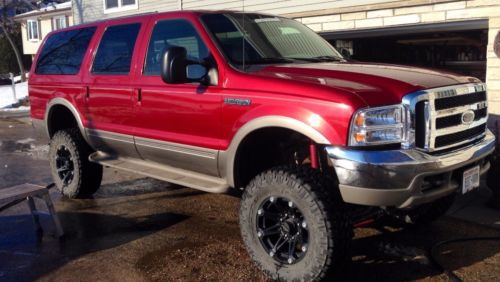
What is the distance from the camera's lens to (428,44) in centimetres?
997

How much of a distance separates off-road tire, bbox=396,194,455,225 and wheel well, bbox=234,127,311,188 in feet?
3.66

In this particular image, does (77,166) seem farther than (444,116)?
Yes

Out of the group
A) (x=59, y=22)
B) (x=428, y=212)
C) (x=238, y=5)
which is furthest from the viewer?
(x=59, y=22)

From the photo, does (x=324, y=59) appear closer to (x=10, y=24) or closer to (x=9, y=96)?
(x=9, y=96)

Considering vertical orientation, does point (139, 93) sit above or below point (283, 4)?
below

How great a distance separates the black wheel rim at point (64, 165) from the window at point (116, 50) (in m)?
1.15

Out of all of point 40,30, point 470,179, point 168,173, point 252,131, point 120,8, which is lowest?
point 168,173

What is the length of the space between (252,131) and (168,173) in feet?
4.19

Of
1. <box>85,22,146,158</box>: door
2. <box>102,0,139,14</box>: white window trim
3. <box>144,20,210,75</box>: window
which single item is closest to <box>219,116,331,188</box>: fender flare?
<box>144,20,210,75</box>: window

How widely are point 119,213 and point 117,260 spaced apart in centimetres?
140

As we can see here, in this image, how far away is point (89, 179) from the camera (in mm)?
6047

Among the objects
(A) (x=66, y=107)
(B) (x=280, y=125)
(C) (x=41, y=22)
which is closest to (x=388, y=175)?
(B) (x=280, y=125)

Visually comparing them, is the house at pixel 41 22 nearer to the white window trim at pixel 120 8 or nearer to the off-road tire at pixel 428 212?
the white window trim at pixel 120 8

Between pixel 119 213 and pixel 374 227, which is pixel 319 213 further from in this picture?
pixel 119 213
